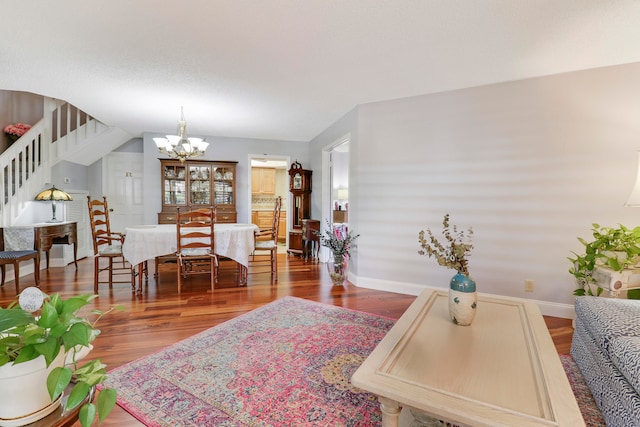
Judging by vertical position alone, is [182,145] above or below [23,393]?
above

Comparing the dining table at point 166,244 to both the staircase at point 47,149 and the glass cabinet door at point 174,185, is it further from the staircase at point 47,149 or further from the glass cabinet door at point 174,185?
the staircase at point 47,149

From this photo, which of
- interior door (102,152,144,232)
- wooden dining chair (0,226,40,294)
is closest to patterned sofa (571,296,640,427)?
wooden dining chair (0,226,40,294)

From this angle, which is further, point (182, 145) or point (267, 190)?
point (267, 190)

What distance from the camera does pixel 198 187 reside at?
A: 5512mm

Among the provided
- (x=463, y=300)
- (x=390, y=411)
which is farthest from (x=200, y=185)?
(x=390, y=411)

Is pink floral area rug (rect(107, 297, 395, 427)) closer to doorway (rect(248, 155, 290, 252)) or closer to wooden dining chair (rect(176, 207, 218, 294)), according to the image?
wooden dining chair (rect(176, 207, 218, 294))

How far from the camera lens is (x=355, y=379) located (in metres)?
1.12

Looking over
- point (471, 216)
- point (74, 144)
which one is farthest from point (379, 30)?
point (74, 144)

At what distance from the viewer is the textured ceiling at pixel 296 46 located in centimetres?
187

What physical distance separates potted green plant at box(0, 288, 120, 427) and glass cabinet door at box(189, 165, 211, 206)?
200 inches

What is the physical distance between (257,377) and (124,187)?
18.2 ft

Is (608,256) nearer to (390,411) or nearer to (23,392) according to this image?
(390,411)

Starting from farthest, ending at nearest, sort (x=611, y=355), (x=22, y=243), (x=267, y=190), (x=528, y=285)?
(x=267, y=190) < (x=22, y=243) < (x=528, y=285) < (x=611, y=355)

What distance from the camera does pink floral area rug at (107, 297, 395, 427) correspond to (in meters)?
1.48
